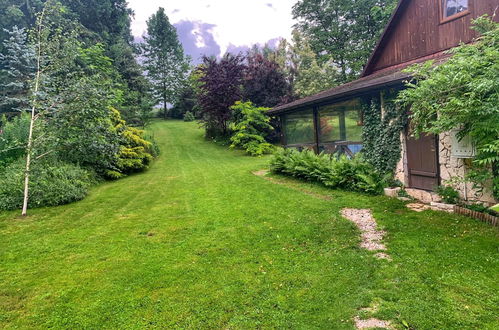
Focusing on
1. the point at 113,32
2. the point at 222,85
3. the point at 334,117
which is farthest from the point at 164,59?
the point at 334,117

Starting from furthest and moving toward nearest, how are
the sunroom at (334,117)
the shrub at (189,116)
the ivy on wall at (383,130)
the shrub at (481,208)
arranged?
the shrub at (189,116) → the sunroom at (334,117) → the ivy on wall at (383,130) → the shrub at (481,208)

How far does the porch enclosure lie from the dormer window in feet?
9.59

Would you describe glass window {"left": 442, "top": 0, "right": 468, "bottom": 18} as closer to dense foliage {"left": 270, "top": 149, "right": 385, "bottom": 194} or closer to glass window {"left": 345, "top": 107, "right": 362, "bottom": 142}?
glass window {"left": 345, "top": 107, "right": 362, "bottom": 142}

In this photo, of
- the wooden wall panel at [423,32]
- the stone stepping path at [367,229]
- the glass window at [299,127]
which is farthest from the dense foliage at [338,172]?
the wooden wall panel at [423,32]

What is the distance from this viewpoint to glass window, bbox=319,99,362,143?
8391 mm

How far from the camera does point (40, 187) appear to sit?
7070 mm

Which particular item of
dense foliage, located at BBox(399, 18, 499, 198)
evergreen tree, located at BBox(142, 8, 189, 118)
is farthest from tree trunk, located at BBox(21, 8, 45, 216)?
evergreen tree, located at BBox(142, 8, 189, 118)

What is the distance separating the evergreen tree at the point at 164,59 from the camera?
38031 millimetres

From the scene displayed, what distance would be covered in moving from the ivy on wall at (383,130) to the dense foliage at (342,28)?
17802 millimetres

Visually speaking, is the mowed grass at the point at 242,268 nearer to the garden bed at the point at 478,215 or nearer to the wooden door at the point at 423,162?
the garden bed at the point at 478,215

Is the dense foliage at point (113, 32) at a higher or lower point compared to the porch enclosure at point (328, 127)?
higher

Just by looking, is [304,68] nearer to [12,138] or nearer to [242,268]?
[12,138]

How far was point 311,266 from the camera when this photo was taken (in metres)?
3.55

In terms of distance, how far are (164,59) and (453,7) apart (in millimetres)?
37322
